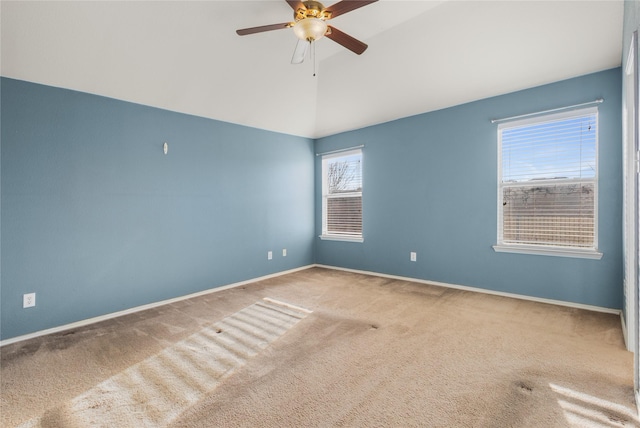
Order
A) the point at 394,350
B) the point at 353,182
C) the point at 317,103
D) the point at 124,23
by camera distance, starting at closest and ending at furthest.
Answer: the point at 394,350, the point at 124,23, the point at 317,103, the point at 353,182

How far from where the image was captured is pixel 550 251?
313 centimetres

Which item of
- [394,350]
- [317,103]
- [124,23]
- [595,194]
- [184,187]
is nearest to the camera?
[394,350]

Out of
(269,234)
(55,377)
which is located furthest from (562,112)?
(55,377)

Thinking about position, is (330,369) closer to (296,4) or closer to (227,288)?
(227,288)

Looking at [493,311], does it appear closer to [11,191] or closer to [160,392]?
[160,392]

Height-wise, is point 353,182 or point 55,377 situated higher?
point 353,182

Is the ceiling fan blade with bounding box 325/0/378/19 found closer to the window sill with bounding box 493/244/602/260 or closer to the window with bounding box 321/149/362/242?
the window with bounding box 321/149/362/242

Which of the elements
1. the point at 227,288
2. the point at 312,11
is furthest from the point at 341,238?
the point at 312,11

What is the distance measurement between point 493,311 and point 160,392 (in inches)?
115

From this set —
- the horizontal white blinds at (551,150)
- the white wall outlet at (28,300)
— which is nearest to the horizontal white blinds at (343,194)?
the horizontal white blinds at (551,150)

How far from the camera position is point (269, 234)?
4.52 metres

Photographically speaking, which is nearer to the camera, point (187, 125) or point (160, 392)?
point (160, 392)

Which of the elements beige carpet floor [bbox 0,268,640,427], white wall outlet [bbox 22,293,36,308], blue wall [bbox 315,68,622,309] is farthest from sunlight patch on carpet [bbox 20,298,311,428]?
blue wall [bbox 315,68,622,309]

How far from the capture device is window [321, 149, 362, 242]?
4812mm
